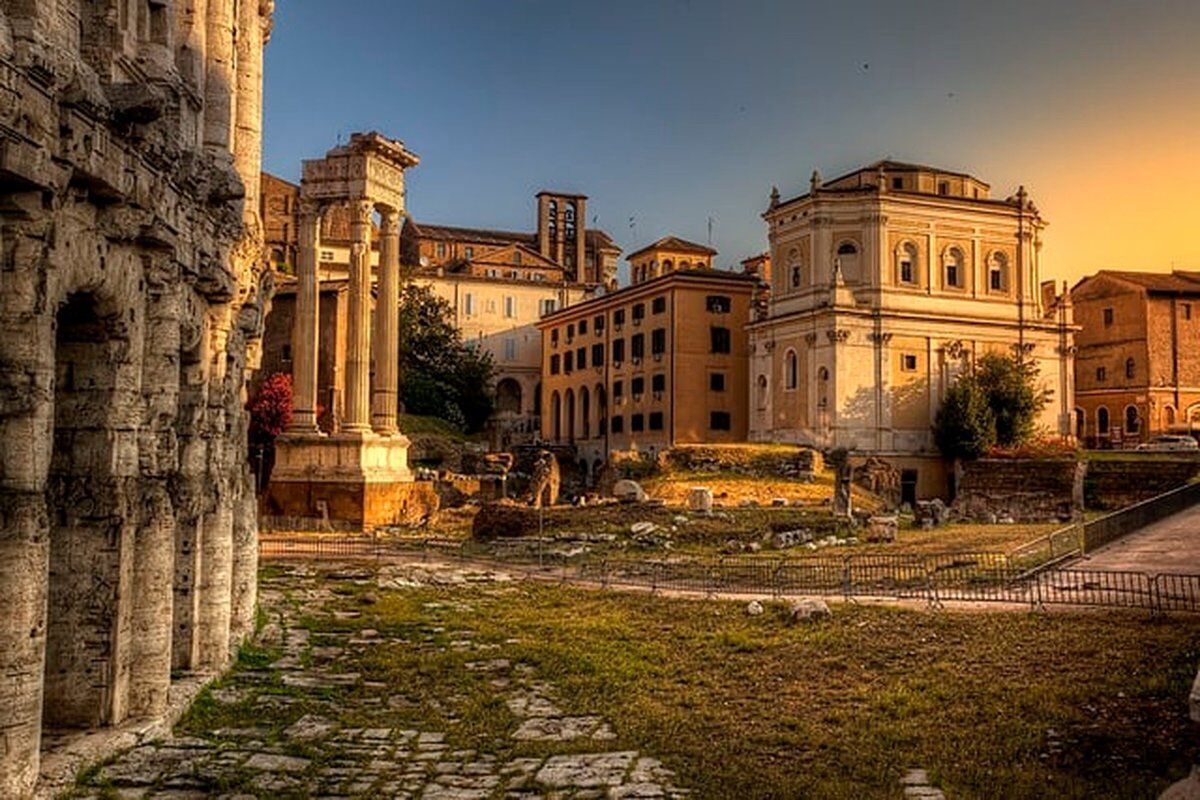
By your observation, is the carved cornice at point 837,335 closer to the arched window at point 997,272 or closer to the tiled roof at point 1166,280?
the arched window at point 997,272

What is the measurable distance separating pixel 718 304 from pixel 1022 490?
815 inches

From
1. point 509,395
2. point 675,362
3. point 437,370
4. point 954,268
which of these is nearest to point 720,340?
point 675,362

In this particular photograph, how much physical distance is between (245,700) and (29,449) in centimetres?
563

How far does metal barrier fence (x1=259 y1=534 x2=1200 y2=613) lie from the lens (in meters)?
20.5

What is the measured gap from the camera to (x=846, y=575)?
2361 centimetres

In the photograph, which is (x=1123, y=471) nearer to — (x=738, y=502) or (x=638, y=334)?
(x=738, y=502)

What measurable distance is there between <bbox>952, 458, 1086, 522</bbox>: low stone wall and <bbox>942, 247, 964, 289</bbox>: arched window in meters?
11.4

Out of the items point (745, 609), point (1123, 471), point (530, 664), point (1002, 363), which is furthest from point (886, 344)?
point (530, 664)

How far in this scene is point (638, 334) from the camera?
65812 mm

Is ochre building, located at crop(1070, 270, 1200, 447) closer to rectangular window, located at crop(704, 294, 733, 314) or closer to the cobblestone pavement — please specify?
rectangular window, located at crop(704, 294, 733, 314)

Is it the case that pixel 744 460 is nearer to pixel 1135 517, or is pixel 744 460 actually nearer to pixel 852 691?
pixel 1135 517

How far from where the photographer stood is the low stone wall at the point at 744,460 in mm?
50125

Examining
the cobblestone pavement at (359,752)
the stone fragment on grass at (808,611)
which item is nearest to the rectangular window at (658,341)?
the stone fragment on grass at (808,611)

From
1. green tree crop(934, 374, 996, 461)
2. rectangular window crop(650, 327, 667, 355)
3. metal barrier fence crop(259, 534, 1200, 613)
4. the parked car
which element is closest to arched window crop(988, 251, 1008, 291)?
green tree crop(934, 374, 996, 461)
